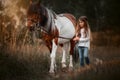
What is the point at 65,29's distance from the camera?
5344 millimetres

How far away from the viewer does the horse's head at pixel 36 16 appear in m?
5.21

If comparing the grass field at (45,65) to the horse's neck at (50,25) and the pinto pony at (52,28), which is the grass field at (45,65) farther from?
the horse's neck at (50,25)

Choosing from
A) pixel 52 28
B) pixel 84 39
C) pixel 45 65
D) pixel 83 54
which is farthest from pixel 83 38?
pixel 45 65

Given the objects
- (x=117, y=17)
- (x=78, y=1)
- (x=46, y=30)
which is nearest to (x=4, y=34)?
(x=46, y=30)

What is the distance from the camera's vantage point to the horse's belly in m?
5.30

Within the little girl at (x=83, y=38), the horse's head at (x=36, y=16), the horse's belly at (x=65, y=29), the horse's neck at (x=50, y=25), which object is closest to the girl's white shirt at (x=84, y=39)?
the little girl at (x=83, y=38)

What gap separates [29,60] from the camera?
5402 millimetres

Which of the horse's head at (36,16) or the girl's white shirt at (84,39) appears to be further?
the girl's white shirt at (84,39)

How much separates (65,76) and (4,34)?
0.82 m

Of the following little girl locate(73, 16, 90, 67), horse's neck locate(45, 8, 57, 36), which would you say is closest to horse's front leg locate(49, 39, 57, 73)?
horse's neck locate(45, 8, 57, 36)

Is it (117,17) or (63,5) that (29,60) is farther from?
(117,17)

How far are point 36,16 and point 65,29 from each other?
1.16 feet

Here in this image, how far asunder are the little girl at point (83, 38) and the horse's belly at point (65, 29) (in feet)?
0.21

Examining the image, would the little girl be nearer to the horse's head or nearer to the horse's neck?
the horse's neck
